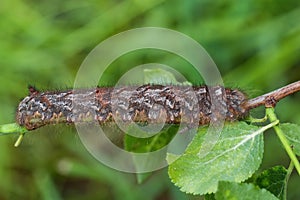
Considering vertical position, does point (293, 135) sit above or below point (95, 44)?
below

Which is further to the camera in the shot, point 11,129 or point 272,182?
point 11,129

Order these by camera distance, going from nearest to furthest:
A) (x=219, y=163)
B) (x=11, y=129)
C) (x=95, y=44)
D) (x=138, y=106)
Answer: (x=219, y=163)
(x=11, y=129)
(x=138, y=106)
(x=95, y=44)

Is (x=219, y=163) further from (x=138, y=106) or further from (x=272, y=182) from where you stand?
(x=138, y=106)

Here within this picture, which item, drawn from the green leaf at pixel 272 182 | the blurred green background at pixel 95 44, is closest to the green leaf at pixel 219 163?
the green leaf at pixel 272 182

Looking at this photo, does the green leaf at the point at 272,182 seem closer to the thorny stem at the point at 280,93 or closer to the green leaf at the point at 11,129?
the thorny stem at the point at 280,93

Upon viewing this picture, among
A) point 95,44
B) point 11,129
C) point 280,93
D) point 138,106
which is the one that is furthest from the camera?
point 95,44

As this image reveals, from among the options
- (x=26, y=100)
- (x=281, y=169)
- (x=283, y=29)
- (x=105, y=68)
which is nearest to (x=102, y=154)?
(x=105, y=68)

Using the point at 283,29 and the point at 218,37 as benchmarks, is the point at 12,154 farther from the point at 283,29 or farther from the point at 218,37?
the point at 283,29

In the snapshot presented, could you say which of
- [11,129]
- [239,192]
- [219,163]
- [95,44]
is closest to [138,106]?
[11,129]
